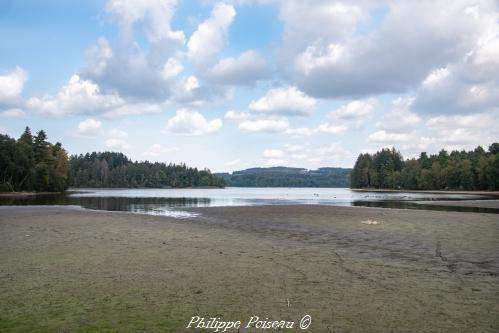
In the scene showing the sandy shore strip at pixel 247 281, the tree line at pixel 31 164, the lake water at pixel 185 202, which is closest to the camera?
the sandy shore strip at pixel 247 281

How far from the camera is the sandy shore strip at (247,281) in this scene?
9.87 metres

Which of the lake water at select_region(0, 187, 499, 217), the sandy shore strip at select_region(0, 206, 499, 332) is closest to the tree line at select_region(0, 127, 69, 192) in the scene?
the lake water at select_region(0, 187, 499, 217)

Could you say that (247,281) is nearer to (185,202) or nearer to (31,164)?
(185,202)

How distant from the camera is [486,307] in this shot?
10898 mm

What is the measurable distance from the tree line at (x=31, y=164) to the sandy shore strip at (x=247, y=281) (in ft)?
286

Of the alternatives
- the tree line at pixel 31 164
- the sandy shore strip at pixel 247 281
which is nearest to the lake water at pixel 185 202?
the tree line at pixel 31 164

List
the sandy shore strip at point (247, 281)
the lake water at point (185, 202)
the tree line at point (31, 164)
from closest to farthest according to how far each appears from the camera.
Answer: the sandy shore strip at point (247, 281), the lake water at point (185, 202), the tree line at point (31, 164)

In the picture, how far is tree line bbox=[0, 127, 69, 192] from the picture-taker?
4021 inches

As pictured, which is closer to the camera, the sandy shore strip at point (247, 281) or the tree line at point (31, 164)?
the sandy shore strip at point (247, 281)

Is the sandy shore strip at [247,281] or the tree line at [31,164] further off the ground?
the tree line at [31,164]

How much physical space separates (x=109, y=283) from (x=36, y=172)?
11085 cm

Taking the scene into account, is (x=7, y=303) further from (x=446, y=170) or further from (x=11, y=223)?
(x=446, y=170)

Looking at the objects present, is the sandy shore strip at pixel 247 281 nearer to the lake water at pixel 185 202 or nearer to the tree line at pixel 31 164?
the lake water at pixel 185 202

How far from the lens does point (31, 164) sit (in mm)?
108812
